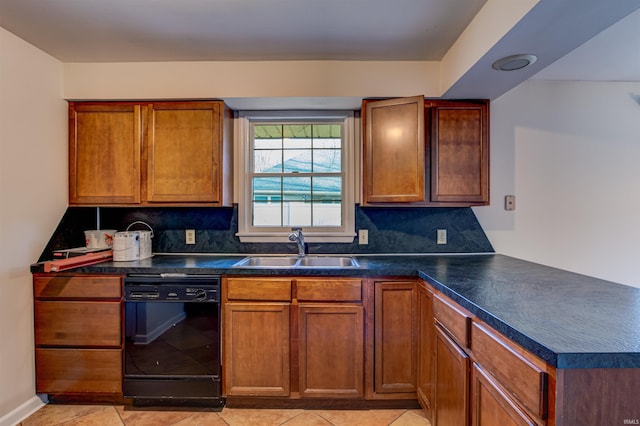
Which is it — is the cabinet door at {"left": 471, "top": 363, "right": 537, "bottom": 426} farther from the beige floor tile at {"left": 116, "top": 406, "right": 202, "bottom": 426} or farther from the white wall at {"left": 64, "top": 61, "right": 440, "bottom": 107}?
the white wall at {"left": 64, "top": 61, "right": 440, "bottom": 107}

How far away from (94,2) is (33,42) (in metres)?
0.78

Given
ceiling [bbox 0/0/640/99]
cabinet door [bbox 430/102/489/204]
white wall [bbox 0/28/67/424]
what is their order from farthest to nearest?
1. cabinet door [bbox 430/102/489/204]
2. white wall [bbox 0/28/67/424]
3. ceiling [bbox 0/0/640/99]

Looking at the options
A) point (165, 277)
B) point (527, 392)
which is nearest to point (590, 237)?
point (527, 392)

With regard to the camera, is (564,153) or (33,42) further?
(564,153)

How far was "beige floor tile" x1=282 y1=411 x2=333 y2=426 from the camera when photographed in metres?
1.86

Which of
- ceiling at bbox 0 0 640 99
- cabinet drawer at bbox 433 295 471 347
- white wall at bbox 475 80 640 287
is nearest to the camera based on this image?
cabinet drawer at bbox 433 295 471 347

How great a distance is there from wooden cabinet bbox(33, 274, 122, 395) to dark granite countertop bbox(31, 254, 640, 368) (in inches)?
4.8

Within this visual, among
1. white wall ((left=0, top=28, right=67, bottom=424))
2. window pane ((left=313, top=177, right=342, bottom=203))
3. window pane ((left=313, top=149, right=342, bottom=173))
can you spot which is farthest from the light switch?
white wall ((left=0, top=28, right=67, bottom=424))

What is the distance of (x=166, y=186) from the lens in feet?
7.40

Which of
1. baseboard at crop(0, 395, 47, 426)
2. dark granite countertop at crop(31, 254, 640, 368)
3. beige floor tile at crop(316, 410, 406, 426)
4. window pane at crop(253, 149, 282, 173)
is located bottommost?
beige floor tile at crop(316, 410, 406, 426)

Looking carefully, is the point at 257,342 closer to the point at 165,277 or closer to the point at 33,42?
the point at 165,277

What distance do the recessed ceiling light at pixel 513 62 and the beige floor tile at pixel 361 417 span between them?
7.09ft

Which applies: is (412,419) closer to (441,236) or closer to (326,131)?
(441,236)

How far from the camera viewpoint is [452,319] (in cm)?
141
